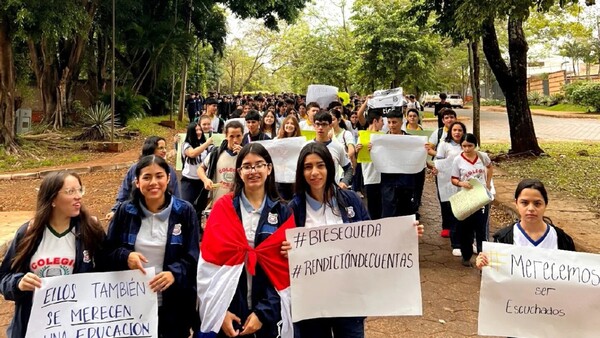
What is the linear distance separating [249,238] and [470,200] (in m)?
2.86

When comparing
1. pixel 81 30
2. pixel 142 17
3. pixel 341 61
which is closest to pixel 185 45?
pixel 142 17

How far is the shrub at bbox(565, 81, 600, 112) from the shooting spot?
28128 millimetres

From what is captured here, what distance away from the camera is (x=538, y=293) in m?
2.45

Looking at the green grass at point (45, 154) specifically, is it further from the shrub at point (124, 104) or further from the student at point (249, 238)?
the student at point (249, 238)

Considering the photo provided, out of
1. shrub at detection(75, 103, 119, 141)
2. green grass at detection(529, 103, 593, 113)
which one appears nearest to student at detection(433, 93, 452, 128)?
shrub at detection(75, 103, 119, 141)

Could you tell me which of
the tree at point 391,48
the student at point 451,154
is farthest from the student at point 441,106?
the tree at point 391,48

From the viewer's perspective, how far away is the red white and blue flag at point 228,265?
2.28 meters

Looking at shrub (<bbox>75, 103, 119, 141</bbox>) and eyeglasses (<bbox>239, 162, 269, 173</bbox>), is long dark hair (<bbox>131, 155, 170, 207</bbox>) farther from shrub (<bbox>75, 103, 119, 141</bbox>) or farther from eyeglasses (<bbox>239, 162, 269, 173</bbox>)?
shrub (<bbox>75, 103, 119, 141</bbox>)

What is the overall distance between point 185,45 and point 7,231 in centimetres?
1637

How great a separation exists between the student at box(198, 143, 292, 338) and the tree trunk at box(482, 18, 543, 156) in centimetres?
1048

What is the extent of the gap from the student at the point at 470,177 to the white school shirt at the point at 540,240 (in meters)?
2.11

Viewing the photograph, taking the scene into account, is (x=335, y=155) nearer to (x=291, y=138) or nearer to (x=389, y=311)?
(x=291, y=138)

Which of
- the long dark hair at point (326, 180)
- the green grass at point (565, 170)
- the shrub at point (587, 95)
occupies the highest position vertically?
the shrub at point (587, 95)

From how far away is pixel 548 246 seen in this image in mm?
2607
